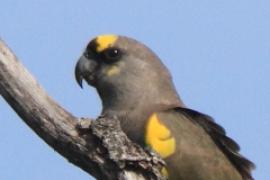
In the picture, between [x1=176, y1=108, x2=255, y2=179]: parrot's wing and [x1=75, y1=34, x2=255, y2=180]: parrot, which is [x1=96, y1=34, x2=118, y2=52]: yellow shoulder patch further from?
[x1=176, y1=108, x2=255, y2=179]: parrot's wing

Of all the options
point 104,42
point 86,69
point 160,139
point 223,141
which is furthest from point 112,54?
point 223,141

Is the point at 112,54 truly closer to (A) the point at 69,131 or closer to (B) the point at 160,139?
(B) the point at 160,139

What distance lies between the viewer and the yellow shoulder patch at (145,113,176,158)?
5.97 metres

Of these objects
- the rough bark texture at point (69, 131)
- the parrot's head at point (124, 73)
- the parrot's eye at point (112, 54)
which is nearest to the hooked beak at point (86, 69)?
the parrot's head at point (124, 73)

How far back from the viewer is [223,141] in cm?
641

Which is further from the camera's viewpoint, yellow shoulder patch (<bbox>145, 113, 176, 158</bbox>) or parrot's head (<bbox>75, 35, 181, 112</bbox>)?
parrot's head (<bbox>75, 35, 181, 112</bbox>)

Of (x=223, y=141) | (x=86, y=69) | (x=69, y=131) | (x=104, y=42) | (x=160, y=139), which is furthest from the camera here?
(x=86, y=69)

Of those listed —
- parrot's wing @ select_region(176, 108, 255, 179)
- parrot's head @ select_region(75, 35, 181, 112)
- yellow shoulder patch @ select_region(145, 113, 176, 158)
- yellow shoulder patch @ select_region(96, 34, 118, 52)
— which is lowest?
parrot's wing @ select_region(176, 108, 255, 179)

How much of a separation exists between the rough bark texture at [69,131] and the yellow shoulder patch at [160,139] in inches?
43.2

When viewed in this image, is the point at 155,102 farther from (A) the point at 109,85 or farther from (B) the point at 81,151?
(B) the point at 81,151

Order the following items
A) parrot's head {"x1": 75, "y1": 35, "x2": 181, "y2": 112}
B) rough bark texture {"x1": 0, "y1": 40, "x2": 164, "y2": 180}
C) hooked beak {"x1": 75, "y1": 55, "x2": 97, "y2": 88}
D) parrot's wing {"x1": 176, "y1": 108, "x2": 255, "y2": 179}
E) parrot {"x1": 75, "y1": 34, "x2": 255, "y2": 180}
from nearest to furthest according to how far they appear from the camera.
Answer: rough bark texture {"x1": 0, "y1": 40, "x2": 164, "y2": 180} < parrot {"x1": 75, "y1": 34, "x2": 255, "y2": 180} < parrot's wing {"x1": 176, "y1": 108, "x2": 255, "y2": 179} < parrot's head {"x1": 75, "y1": 35, "x2": 181, "y2": 112} < hooked beak {"x1": 75, "y1": 55, "x2": 97, "y2": 88}

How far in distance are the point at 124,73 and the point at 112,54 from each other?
0.25 metres

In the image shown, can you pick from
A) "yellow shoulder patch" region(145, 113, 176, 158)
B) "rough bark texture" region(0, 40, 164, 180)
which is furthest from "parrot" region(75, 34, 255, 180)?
"rough bark texture" region(0, 40, 164, 180)

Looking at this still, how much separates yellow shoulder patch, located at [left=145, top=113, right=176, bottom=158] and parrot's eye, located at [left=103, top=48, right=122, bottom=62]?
3.35 feet
